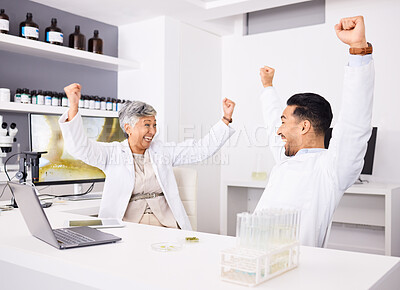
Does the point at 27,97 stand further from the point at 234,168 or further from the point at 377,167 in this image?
the point at 377,167

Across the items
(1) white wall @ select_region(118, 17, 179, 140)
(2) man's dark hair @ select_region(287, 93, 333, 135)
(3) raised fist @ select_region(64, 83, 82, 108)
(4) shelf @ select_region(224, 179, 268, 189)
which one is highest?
(1) white wall @ select_region(118, 17, 179, 140)

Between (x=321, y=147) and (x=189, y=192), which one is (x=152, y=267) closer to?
(x=321, y=147)

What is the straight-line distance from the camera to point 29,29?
305cm

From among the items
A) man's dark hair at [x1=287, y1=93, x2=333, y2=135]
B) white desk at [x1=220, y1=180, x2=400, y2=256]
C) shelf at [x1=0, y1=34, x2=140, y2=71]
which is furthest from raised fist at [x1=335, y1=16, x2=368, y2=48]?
shelf at [x1=0, y1=34, x2=140, y2=71]

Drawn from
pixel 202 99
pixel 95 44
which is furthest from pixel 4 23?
pixel 202 99

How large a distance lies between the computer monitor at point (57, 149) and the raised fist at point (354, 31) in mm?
1811

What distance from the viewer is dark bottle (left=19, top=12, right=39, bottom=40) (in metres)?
3.05

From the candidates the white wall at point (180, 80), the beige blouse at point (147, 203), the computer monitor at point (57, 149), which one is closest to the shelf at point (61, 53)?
the white wall at point (180, 80)

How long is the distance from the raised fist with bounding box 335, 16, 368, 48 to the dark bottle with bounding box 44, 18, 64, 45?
254 cm

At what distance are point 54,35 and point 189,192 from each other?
170 cm

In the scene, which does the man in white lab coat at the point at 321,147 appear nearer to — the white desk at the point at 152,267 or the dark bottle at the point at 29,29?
the white desk at the point at 152,267

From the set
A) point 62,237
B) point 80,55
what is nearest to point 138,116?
point 62,237

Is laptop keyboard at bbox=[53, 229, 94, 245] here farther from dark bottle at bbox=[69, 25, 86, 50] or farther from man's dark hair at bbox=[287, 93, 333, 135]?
dark bottle at bbox=[69, 25, 86, 50]

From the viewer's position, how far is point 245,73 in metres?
4.35
